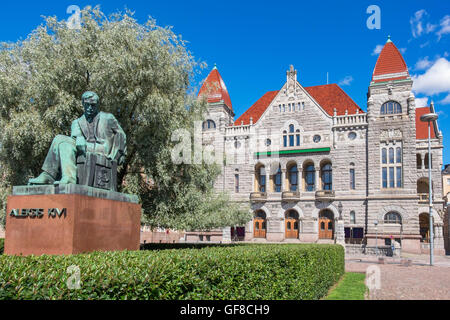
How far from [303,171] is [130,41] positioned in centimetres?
3129

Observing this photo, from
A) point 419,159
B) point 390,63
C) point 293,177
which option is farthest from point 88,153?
point 419,159

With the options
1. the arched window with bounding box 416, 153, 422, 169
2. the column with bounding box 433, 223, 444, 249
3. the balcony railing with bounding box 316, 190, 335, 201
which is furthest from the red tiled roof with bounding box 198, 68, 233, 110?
the column with bounding box 433, 223, 444, 249

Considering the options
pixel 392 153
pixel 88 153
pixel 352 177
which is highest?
pixel 392 153

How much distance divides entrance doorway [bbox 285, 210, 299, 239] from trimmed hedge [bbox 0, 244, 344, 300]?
33.9 meters

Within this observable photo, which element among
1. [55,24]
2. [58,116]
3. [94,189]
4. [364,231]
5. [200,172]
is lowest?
[364,231]

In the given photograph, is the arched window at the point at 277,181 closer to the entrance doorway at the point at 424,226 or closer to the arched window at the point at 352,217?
the arched window at the point at 352,217

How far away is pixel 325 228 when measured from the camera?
4147 centimetres

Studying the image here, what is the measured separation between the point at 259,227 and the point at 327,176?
945 cm

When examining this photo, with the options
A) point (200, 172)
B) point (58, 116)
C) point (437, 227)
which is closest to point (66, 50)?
point (58, 116)

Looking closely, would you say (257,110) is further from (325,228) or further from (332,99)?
(325,228)

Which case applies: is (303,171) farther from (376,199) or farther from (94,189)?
(94,189)

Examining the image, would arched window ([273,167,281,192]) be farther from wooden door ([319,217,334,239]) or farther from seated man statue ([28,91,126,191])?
seated man statue ([28,91,126,191])

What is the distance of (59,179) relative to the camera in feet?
26.7

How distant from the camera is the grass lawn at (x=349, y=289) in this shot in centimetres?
1270
